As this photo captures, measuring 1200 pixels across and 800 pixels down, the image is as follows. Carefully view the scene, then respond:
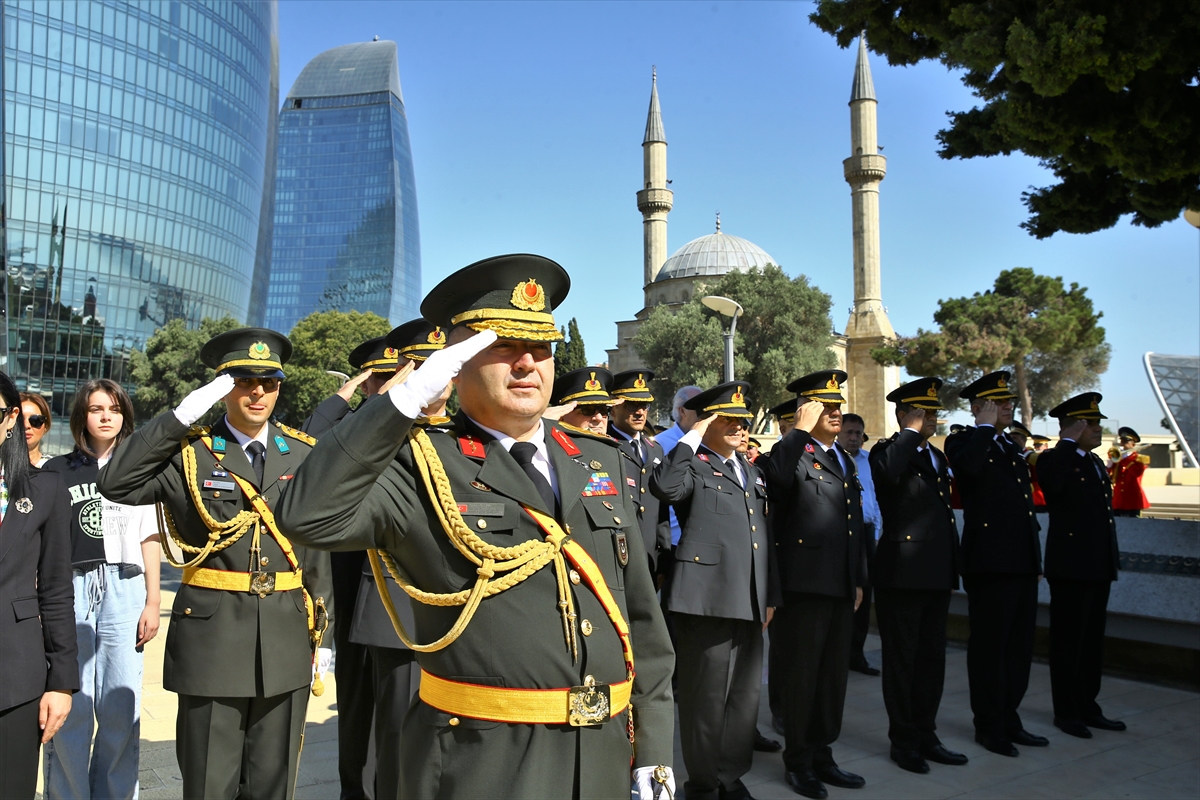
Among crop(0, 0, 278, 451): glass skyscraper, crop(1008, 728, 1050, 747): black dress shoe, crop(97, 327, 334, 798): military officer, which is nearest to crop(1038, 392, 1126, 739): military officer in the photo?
crop(1008, 728, 1050, 747): black dress shoe

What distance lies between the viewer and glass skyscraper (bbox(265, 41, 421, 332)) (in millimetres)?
132750

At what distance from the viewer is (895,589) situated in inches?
237

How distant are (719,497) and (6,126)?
217ft

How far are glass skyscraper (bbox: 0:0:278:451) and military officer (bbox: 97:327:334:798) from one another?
52.8m

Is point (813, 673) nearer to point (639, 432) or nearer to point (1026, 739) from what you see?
point (1026, 739)

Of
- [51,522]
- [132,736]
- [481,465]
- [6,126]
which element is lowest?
[132,736]

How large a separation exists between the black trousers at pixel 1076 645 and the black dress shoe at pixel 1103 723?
0.05 meters

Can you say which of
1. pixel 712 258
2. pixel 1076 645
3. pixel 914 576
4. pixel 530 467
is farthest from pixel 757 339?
pixel 530 467

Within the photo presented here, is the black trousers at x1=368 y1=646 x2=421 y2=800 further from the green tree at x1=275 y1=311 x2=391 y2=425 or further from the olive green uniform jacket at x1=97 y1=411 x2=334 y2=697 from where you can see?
the green tree at x1=275 y1=311 x2=391 y2=425

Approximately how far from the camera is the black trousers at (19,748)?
314 cm

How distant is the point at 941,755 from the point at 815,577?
1.50 m

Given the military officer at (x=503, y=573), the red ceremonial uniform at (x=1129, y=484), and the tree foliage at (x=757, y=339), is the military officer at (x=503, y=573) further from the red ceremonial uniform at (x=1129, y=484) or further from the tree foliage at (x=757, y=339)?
the tree foliage at (x=757, y=339)

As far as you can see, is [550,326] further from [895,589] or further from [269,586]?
[895,589]

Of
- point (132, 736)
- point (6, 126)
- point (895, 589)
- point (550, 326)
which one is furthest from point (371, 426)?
point (6, 126)
